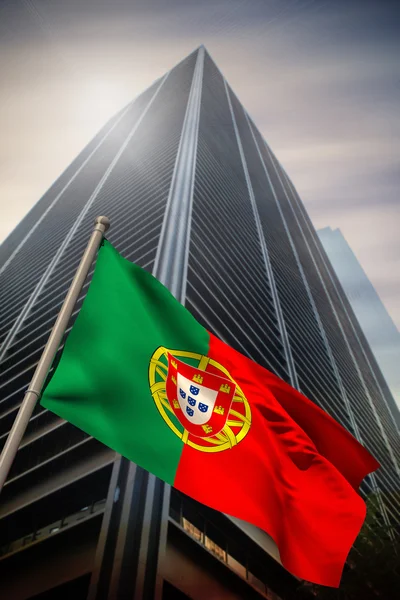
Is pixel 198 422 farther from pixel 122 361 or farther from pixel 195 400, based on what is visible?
pixel 122 361

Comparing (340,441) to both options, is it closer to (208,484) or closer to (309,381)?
(208,484)

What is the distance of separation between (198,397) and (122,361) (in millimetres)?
883

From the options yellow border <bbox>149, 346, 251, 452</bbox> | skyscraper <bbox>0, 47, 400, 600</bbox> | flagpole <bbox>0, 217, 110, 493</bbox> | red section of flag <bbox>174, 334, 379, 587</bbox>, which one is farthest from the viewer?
skyscraper <bbox>0, 47, 400, 600</bbox>

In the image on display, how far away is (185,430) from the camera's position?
13.5 feet

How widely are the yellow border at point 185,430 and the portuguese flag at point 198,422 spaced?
0.01 meters

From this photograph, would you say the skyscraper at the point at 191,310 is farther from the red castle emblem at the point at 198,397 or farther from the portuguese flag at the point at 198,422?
the red castle emblem at the point at 198,397

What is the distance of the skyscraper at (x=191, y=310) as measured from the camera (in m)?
8.89

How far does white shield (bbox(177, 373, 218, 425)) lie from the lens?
4.18 metres

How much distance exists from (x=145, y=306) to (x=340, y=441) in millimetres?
2820

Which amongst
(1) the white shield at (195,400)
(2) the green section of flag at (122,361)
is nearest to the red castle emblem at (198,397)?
(1) the white shield at (195,400)

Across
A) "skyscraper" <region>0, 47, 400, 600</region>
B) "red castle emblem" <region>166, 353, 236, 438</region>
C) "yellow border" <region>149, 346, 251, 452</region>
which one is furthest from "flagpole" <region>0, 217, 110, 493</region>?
"skyscraper" <region>0, 47, 400, 600</region>

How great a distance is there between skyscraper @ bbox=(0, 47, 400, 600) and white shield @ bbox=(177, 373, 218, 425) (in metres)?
5.01

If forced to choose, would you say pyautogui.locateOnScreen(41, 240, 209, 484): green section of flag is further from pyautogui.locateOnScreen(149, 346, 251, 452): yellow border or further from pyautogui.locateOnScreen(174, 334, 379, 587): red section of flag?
pyautogui.locateOnScreen(174, 334, 379, 587): red section of flag

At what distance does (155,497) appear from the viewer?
870 cm
